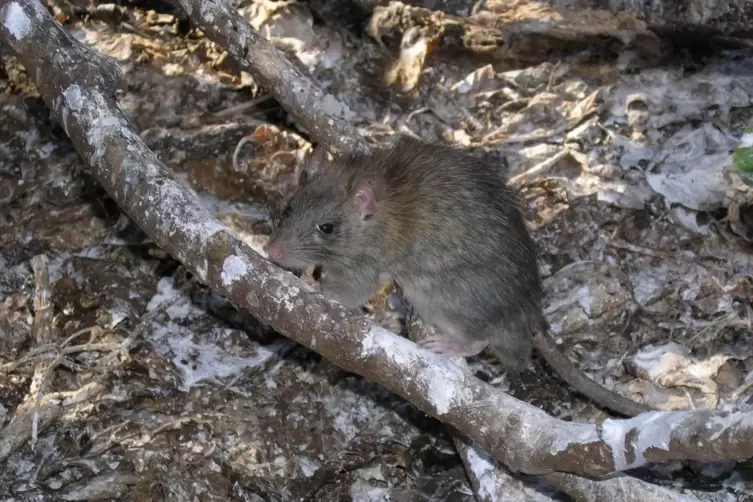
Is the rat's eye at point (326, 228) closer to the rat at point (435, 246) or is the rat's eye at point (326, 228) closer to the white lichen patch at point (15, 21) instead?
the rat at point (435, 246)

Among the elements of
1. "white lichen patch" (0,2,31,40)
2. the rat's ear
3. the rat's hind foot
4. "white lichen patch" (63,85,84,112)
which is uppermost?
"white lichen patch" (0,2,31,40)

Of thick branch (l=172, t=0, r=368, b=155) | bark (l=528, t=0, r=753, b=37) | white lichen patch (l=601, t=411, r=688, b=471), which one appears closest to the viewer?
white lichen patch (l=601, t=411, r=688, b=471)

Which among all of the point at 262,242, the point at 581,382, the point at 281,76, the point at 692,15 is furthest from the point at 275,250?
the point at 692,15

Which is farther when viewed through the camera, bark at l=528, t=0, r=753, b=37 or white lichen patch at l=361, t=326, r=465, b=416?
bark at l=528, t=0, r=753, b=37

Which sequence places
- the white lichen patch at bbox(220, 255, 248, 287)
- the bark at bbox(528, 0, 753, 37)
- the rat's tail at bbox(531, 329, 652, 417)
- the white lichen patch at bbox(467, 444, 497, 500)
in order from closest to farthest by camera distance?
the white lichen patch at bbox(220, 255, 248, 287), the white lichen patch at bbox(467, 444, 497, 500), the rat's tail at bbox(531, 329, 652, 417), the bark at bbox(528, 0, 753, 37)

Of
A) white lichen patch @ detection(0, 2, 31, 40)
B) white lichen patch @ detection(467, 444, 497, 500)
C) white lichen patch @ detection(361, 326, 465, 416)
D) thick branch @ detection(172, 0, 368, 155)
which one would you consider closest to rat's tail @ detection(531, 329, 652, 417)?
white lichen patch @ detection(467, 444, 497, 500)

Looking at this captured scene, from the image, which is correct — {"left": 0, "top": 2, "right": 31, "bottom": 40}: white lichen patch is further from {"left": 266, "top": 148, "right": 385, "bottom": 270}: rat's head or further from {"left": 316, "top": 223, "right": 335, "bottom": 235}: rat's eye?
{"left": 316, "top": 223, "right": 335, "bottom": 235}: rat's eye
